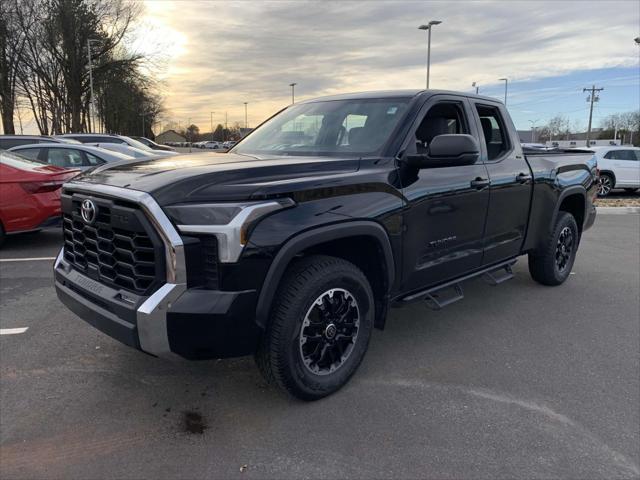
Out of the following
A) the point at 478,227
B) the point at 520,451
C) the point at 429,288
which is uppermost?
the point at 478,227

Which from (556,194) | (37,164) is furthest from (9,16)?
(556,194)

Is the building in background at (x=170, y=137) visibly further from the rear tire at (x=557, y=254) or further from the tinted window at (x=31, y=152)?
the rear tire at (x=557, y=254)

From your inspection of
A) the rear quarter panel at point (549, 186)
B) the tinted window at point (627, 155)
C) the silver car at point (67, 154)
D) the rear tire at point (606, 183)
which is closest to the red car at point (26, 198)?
the silver car at point (67, 154)

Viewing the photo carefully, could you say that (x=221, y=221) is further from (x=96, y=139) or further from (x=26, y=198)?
(x=96, y=139)

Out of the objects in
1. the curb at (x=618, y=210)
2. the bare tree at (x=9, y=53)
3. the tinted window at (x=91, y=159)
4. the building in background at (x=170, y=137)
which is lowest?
the curb at (x=618, y=210)

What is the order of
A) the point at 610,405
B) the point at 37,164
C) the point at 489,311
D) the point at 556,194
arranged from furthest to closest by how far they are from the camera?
the point at 37,164 < the point at 556,194 < the point at 489,311 < the point at 610,405

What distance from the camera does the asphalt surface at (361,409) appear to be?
2.54m

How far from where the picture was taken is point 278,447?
2.68 m

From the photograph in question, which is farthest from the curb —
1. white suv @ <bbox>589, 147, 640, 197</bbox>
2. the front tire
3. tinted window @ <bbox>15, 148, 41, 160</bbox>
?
tinted window @ <bbox>15, 148, 41, 160</bbox>

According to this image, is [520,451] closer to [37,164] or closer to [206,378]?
[206,378]

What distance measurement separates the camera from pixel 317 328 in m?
2.99

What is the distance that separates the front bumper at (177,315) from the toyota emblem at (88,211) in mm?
220

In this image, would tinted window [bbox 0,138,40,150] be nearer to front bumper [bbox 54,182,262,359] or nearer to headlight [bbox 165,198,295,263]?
front bumper [bbox 54,182,262,359]

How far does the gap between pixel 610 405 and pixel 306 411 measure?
1880 millimetres
